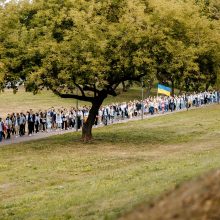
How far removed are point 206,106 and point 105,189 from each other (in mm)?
38997

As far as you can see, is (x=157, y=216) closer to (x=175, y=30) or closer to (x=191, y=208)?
(x=191, y=208)

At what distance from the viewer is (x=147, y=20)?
27391 millimetres

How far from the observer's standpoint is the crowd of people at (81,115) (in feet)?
113

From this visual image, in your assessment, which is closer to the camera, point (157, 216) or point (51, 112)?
point (157, 216)

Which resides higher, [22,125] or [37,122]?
[37,122]

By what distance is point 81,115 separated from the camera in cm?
3791

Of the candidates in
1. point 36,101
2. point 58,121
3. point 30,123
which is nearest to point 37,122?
point 30,123

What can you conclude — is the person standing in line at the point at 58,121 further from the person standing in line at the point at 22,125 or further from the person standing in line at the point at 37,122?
the person standing in line at the point at 22,125

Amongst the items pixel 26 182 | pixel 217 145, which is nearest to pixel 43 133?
pixel 217 145

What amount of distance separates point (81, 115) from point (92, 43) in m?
11.7

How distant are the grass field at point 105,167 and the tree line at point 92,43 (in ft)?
11.4

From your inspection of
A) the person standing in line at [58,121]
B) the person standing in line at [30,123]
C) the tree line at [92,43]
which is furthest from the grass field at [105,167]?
the tree line at [92,43]

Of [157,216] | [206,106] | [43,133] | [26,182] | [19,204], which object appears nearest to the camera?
[157,216]

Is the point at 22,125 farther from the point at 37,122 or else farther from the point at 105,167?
the point at 105,167
